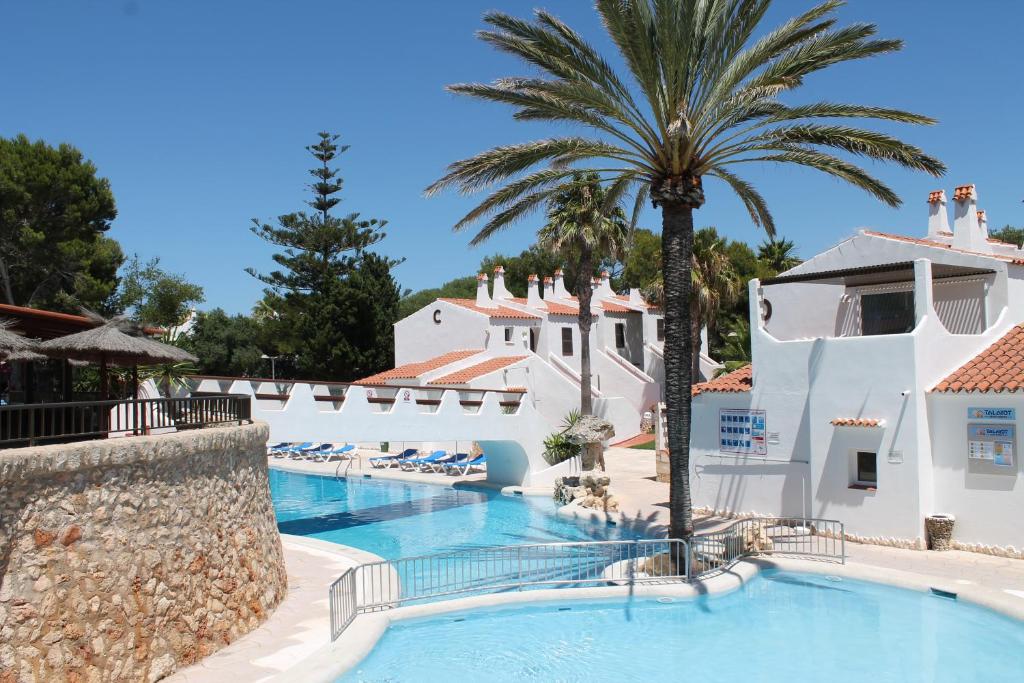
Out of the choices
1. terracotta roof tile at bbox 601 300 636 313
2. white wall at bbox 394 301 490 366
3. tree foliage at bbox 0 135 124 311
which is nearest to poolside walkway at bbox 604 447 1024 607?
white wall at bbox 394 301 490 366

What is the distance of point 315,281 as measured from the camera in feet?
177

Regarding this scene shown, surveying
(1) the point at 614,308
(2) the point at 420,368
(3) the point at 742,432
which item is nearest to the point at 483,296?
(2) the point at 420,368

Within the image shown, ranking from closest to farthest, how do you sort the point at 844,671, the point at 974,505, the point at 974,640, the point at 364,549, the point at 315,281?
the point at 844,671, the point at 974,640, the point at 974,505, the point at 364,549, the point at 315,281

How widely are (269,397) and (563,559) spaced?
848cm

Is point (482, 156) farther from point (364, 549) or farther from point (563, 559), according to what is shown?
point (364, 549)

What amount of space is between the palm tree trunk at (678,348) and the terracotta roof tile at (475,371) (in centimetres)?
2008

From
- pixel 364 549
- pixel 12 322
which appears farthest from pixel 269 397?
pixel 12 322

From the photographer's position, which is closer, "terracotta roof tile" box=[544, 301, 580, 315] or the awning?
the awning

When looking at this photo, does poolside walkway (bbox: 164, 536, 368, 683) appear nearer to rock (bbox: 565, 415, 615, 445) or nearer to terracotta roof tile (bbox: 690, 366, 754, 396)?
terracotta roof tile (bbox: 690, 366, 754, 396)

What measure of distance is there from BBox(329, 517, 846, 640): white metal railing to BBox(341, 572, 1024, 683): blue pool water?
73cm

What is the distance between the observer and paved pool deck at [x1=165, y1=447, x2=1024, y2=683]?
35.4 ft

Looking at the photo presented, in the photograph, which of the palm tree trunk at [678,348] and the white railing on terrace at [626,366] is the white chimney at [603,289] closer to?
the white railing on terrace at [626,366]

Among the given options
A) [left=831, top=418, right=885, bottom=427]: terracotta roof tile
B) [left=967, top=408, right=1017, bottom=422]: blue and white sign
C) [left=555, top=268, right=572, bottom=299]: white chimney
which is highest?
[left=555, top=268, right=572, bottom=299]: white chimney

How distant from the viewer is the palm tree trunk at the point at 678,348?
48.8 ft
